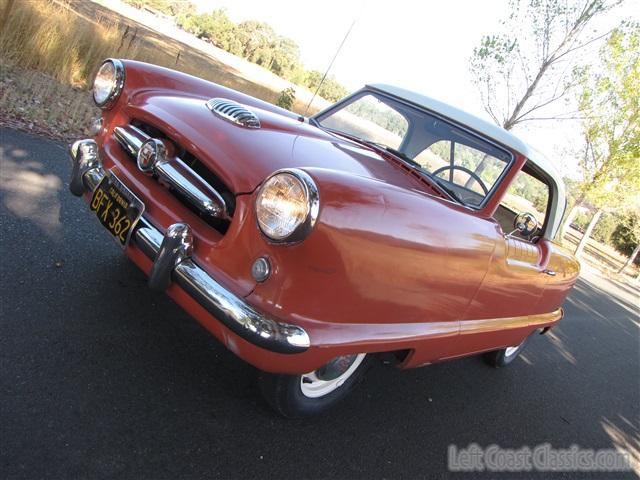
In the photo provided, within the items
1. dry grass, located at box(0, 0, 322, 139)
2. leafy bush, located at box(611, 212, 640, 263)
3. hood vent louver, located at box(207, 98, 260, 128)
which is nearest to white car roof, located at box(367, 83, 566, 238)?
hood vent louver, located at box(207, 98, 260, 128)

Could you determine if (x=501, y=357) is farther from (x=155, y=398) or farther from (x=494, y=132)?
(x=155, y=398)

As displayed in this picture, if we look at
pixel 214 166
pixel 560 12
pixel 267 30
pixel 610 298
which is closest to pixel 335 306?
pixel 214 166

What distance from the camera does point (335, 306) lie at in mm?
1843

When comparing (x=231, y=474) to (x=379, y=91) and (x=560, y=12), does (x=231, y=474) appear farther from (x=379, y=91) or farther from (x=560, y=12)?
(x=560, y=12)

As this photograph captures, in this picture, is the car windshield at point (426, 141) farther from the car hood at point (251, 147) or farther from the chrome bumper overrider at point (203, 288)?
the chrome bumper overrider at point (203, 288)

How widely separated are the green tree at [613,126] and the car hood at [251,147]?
11.7m

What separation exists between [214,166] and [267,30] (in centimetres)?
5158

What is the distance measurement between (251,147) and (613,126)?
14.9m

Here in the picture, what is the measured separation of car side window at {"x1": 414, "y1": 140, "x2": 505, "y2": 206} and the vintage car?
0.01 m

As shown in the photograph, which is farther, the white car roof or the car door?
the white car roof

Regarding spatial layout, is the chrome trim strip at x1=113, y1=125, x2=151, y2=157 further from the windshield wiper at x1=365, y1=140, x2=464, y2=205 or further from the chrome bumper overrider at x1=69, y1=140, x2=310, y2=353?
the windshield wiper at x1=365, y1=140, x2=464, y2=205

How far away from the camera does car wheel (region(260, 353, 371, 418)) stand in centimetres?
216

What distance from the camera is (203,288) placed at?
5.95 feet

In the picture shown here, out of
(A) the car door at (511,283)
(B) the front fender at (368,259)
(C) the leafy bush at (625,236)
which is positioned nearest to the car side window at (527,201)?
(A) the car door at (511,283)
